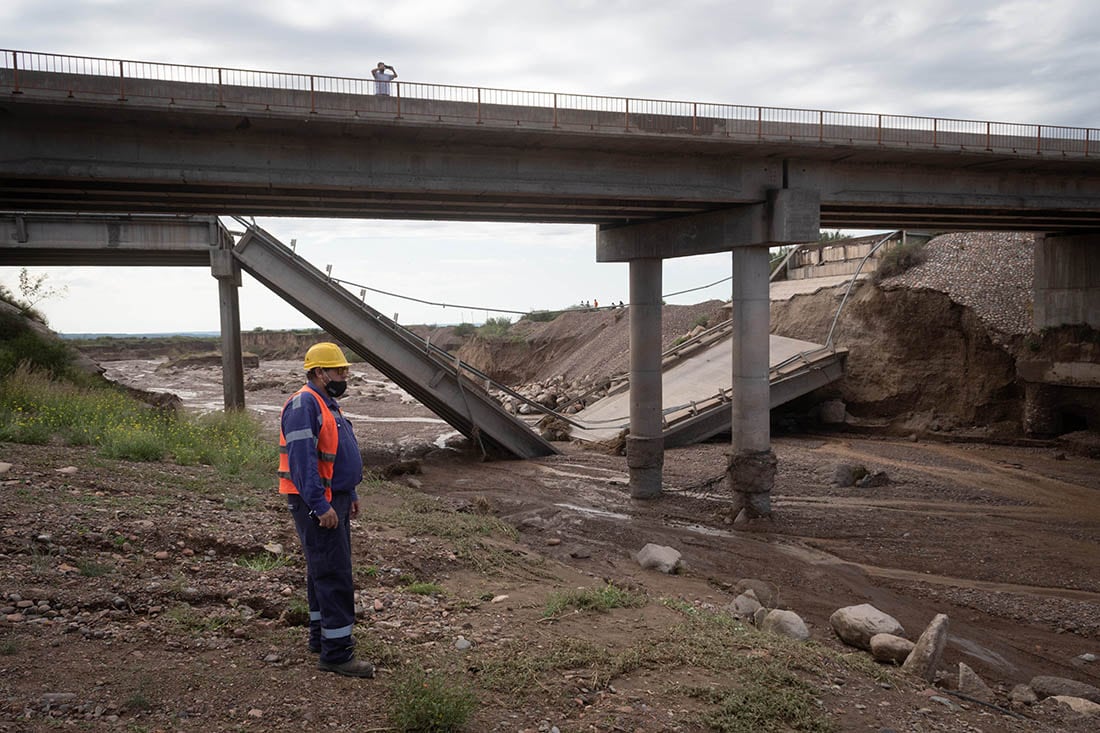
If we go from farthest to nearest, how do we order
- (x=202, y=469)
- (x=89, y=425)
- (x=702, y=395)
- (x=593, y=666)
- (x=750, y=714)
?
(x=702, y=395), (x=89, y=425), (x=202, y=469), (x=593, y=666), (x=750, y=714)

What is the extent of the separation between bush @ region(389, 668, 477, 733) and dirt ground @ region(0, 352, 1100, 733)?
146mm

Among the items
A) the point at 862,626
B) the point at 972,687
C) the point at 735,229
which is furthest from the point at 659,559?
the point at 735,229

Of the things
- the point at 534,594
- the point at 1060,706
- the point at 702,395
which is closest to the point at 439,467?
the point at 702,395

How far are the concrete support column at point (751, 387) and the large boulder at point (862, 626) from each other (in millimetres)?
6822

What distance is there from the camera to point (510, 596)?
8.23m

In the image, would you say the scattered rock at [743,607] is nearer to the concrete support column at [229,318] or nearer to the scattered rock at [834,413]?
the scattered rock at [834,413]

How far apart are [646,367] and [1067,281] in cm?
1490

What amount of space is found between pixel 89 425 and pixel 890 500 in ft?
52.5

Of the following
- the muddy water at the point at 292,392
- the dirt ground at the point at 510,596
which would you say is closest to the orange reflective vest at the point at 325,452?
the dirt ground at the point at 510,596

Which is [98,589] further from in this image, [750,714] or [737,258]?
[737,258]

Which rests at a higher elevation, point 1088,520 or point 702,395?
point 702,395

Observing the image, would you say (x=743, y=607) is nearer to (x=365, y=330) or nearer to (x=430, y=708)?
(x=430, y=708)

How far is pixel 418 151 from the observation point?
14422 millimetres

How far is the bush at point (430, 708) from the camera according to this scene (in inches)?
195
